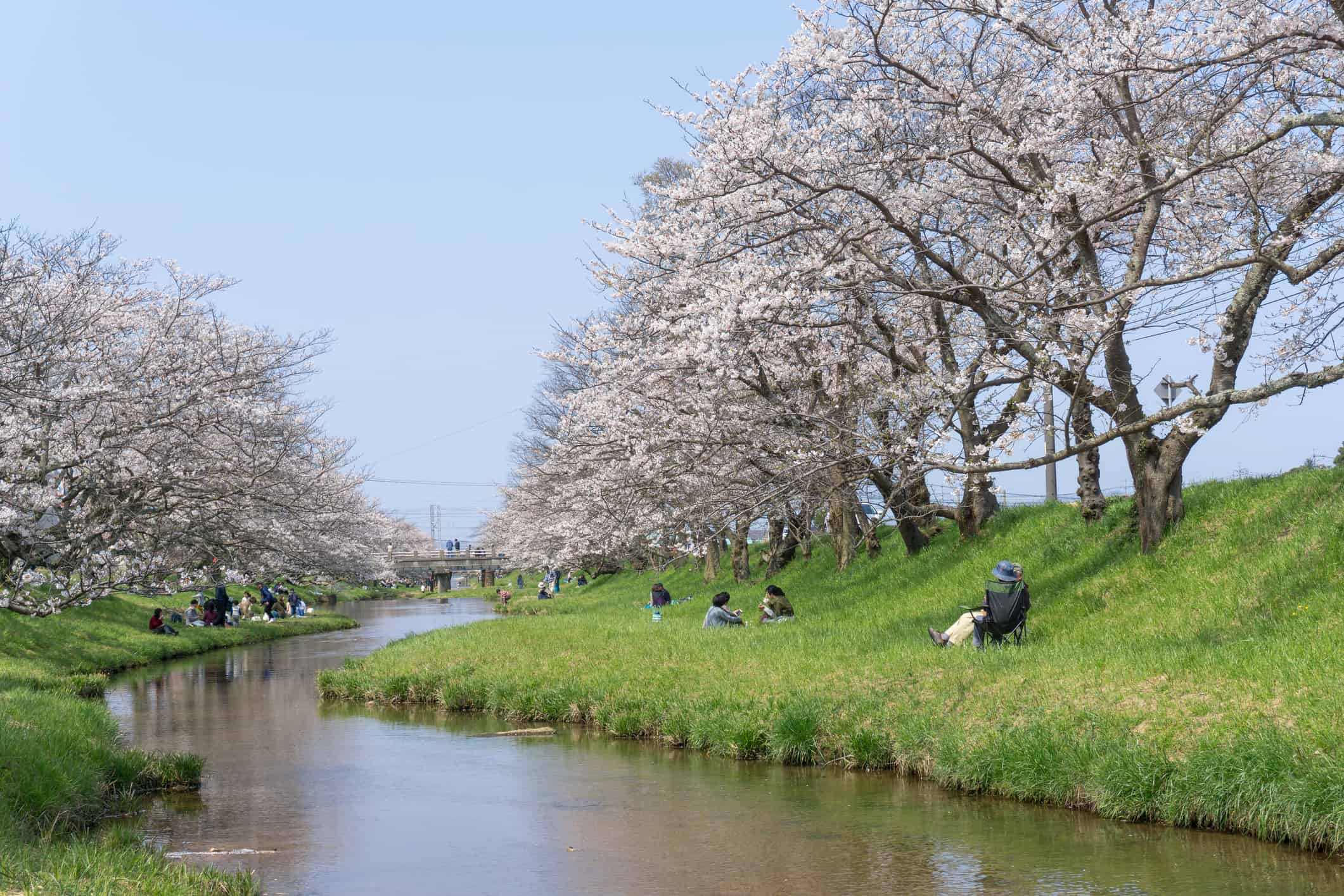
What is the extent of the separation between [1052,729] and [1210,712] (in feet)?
4.96

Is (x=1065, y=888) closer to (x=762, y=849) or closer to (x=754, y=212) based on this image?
(x=762, y=849)

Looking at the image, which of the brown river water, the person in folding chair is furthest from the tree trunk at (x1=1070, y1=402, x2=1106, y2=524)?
the brown river water

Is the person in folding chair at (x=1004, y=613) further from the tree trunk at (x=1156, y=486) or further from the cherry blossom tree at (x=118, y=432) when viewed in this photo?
the cherry blossom tree at (x=118, y=432)

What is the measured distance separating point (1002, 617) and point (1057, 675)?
2962mm

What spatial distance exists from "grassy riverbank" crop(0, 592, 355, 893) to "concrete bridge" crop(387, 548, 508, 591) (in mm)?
79744

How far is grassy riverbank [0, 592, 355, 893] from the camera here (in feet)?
26.1

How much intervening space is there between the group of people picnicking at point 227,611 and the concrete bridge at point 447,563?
45.9 metres

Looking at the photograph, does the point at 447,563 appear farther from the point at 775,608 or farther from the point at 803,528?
the point at 775,608

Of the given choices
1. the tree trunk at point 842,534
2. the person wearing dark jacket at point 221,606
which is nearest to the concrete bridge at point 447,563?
the person wearing dark jacket at point 221,606

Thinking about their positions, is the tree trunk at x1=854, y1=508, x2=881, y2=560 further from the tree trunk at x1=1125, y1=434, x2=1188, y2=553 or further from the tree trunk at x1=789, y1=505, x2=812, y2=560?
the tree trunk at x1=1125, y1=434, x2=1188, y2=553

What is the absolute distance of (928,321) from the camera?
20.6 metres

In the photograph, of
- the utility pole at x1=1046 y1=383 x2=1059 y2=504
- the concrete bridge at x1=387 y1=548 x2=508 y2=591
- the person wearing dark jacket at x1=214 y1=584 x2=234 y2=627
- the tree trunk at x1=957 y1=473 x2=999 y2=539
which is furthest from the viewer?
the concrete bridge at x1=387 y1=548 x2=508 y2=591

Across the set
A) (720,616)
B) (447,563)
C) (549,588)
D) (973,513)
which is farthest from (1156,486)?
(447,563)

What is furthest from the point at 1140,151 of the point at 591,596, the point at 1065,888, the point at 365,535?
the point at 365,535
